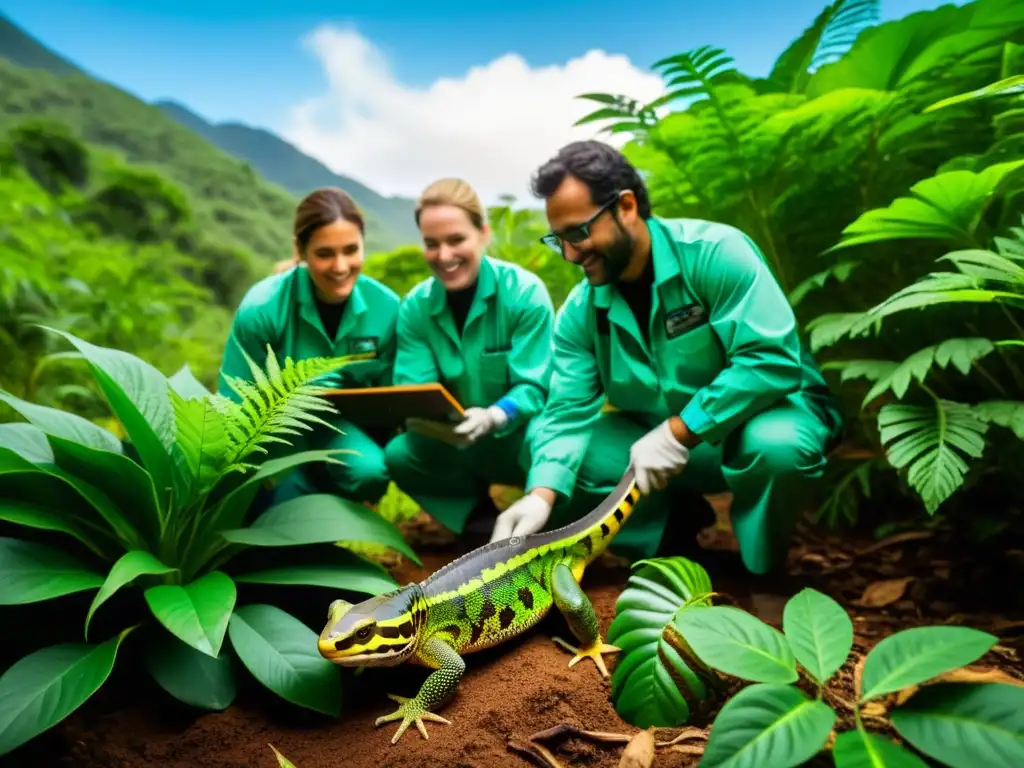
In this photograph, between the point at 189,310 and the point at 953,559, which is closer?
the point at 953,559

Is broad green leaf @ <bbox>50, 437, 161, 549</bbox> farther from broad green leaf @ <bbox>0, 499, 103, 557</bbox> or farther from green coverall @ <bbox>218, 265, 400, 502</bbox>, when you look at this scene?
green coverall @ <bbox>218, 265, 400, 502</bbox>

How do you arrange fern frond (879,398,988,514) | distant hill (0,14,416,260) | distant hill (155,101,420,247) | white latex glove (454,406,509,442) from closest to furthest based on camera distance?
1. fern frond (879,398,988,514)
2. white latex glove (454,406,509,442)
3. distant hill (155,101,420,247)
4. distant hill (0,14,416,260)

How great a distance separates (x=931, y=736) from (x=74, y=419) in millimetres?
2348

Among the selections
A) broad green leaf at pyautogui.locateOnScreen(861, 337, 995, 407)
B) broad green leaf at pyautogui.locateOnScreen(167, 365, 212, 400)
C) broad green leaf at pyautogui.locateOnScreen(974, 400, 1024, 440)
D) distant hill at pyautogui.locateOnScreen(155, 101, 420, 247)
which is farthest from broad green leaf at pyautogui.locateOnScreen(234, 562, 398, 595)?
distant hill at pyautogui.locateOnScreen(155, 101, 420, 247)

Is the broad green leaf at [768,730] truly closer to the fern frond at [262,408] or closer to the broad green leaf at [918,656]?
the broad green leaf at [918,656]

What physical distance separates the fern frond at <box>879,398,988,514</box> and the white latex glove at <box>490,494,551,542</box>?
3.65 feet

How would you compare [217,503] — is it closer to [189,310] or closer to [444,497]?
[444,497]

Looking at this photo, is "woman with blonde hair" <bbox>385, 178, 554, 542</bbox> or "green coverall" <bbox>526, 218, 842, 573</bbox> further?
"woman with blonde hair" <bbox>385, 178, 554, 542</bbox>

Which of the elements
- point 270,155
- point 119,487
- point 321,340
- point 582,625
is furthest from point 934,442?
point 270,155

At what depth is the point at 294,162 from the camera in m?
11.8

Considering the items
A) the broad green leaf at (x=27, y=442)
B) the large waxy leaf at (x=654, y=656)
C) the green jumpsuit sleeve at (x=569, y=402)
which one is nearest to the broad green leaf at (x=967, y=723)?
the large waxy leaf at (x=654, y=656)

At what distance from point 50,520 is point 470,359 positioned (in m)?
1.78

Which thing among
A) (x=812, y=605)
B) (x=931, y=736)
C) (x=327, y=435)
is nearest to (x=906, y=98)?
(x=812, y=605)

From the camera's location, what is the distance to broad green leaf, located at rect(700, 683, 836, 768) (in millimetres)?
1036
